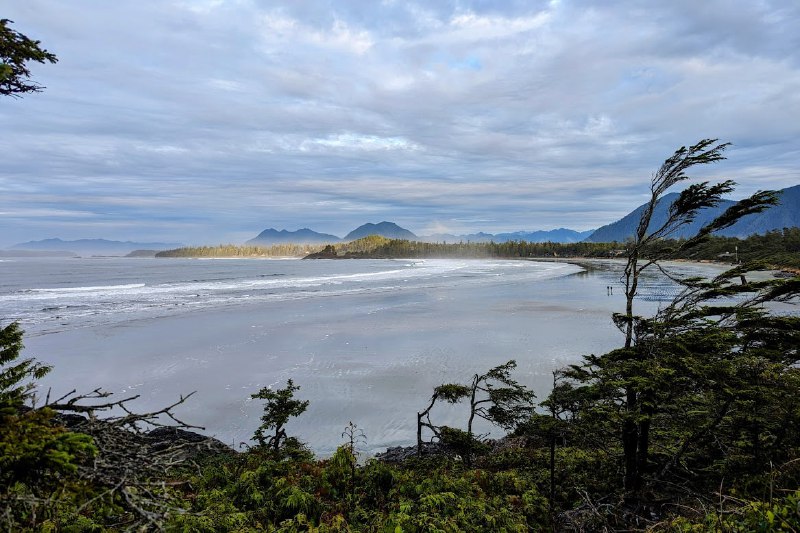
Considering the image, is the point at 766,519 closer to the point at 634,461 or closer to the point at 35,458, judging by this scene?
the point at 634,461

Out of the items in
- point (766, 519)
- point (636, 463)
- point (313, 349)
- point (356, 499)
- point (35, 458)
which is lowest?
point (313, 349)

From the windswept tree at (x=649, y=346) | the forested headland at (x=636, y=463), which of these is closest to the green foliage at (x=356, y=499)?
the forested headland at (x=636, y=463)

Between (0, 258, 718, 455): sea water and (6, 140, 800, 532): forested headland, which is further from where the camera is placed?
(0, 258, 718, 455): sea water

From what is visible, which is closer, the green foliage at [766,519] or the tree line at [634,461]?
the green foliage at [766,519]

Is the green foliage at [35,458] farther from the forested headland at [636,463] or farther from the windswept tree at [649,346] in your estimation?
the windswept tree at [649,346]

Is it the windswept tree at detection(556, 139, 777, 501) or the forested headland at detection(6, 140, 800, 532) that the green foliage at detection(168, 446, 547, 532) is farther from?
the windswept tree at detection(556, 139, 777, 501)

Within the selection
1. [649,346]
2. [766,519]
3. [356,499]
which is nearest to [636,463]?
[649,346]

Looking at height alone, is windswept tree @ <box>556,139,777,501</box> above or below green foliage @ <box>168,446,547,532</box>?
above

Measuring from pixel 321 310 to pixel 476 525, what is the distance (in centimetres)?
2485

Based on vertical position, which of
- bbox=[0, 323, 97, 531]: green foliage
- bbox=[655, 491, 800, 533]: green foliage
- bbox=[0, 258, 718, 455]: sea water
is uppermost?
bbox=[0, 323, 97, 531]: green foliage

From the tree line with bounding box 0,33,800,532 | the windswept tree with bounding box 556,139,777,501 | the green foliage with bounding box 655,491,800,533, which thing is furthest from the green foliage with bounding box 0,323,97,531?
the windswept tree with bounding box 556,139,777,501

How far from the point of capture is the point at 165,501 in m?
2.61

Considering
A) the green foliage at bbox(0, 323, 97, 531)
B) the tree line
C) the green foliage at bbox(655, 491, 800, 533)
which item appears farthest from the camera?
the tree line

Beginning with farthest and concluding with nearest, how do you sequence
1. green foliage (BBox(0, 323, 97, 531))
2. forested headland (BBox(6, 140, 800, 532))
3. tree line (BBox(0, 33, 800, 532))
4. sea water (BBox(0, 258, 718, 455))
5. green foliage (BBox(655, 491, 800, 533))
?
sea water (BBox(0, 258, 718, 455)) < forested headland (BBox(6, 140, 800, 532)) < tree line (BBox(0, 33, 800, 532)) < green foliage (BBox(655, 491, 800, 533)) < green foliage (BBox(0, 323, 97, 531))
